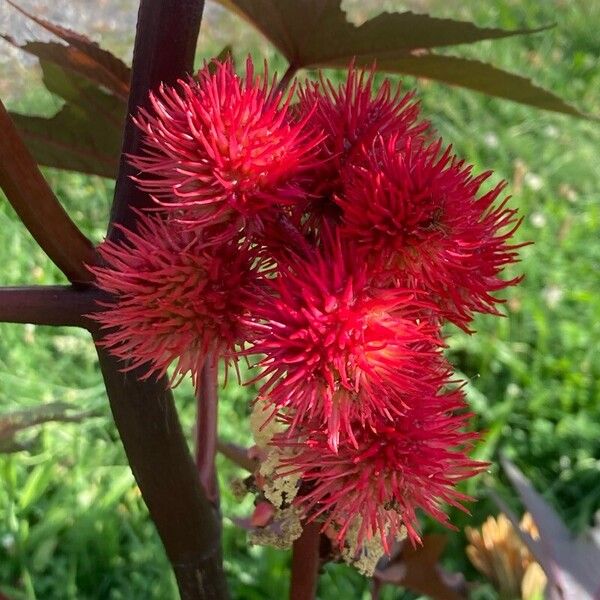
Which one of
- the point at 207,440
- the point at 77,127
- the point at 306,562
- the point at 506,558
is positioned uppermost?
the point at 77,127

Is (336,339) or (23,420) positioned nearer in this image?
(336,339)

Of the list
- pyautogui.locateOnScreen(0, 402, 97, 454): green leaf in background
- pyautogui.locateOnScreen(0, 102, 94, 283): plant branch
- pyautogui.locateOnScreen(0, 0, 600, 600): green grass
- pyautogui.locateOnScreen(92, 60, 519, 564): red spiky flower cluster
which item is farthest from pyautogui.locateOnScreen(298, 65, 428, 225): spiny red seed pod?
pyautogui.locateOnScreen(0, 0, 600, 600): green grass

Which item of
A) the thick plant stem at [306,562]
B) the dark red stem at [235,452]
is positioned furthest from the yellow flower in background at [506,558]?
the thick plant stem at [306,562]

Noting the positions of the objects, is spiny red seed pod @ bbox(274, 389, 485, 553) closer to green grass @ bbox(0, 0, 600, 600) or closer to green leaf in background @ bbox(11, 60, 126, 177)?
green leaf in background @ bbox(11, 60, 126, 177)

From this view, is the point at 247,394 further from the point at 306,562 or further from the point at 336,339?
the point at 336,339

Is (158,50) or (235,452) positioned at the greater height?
(158,50)

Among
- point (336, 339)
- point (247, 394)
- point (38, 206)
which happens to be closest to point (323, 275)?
point (336, 339)

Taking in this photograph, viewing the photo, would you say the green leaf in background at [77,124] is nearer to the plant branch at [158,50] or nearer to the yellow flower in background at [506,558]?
the plant branch at [158,50]

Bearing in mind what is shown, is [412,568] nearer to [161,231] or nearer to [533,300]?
[161,231]
